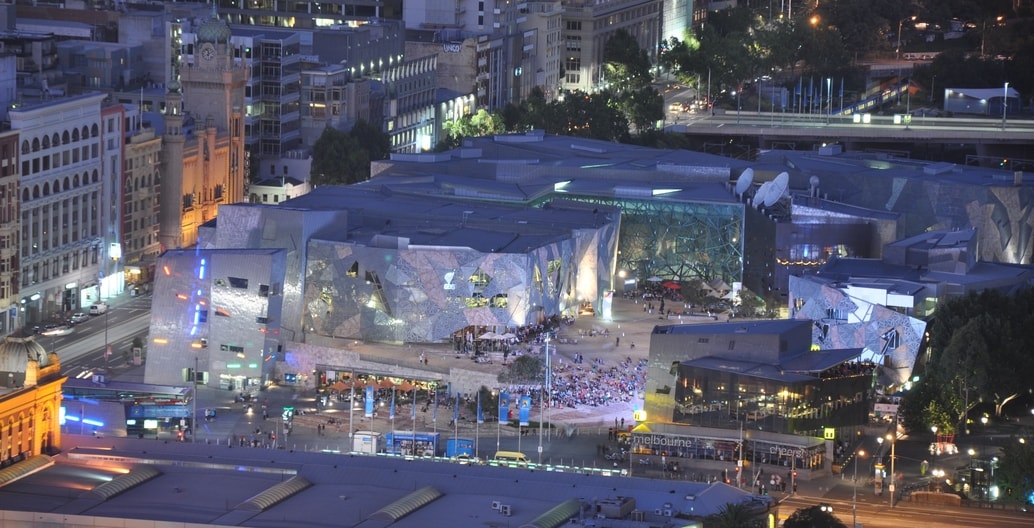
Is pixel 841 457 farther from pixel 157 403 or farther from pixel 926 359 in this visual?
pixel 157 403

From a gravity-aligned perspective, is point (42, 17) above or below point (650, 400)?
above

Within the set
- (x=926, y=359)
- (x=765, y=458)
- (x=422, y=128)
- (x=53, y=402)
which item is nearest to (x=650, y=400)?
(x=765, y=458)

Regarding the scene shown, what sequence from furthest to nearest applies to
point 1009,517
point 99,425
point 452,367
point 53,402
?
point 452,367, point 99,425, point 1009,517, point 53,402

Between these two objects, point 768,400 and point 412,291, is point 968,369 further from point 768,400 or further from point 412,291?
point 412,291

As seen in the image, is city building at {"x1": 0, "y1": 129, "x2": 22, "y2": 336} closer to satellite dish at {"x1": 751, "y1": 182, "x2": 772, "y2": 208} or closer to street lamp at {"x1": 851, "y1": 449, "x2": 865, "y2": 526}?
satellite dish at {"x1": 751, "y1": 182, "x2": 772, "y2": 208}

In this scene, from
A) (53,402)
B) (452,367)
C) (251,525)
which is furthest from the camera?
(452,367)

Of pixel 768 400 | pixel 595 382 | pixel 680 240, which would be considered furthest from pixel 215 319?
pixel 680 240
